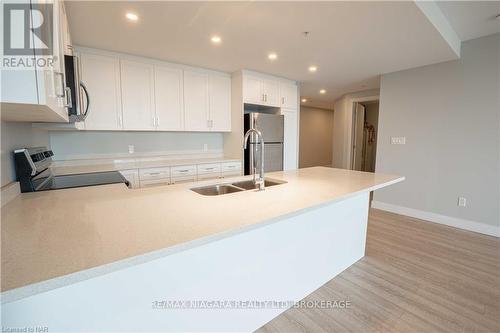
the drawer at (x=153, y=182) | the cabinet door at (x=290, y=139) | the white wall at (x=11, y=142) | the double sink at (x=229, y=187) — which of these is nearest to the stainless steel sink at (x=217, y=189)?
the double sink at (x=229, y=187)

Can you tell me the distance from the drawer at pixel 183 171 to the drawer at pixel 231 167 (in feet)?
1.59

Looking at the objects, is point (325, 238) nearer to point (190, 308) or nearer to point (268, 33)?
point (190, 308)

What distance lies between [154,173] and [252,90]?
1.98 metres

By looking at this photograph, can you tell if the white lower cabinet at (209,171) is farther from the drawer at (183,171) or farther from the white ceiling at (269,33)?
the white ceiling at (269,33)

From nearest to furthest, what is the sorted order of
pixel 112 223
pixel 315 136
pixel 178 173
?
pixel 112 223 → pixel 178 173 → pixel 315 136

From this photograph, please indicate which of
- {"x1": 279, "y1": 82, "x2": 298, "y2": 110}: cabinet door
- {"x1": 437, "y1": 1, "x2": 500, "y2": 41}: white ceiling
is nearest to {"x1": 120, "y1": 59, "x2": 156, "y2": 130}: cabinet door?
{"x1": 279, "y1": 82, "x2": 298, "y2": 110}: cabinet door

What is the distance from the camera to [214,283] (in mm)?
1243

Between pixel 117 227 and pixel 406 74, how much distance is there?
4.36 meters

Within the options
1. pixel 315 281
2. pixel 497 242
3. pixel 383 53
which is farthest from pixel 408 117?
pixel 315 281

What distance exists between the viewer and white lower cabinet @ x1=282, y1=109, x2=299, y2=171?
4.23m

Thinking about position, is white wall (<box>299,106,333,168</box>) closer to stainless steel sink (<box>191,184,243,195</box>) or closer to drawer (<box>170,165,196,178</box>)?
drawer (<box>170,165,196,178</box>)

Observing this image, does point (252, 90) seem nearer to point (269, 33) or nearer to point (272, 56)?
point (272, 56)

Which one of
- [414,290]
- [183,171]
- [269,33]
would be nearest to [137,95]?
[183,171]

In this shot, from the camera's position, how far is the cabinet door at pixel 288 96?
13.6ft
